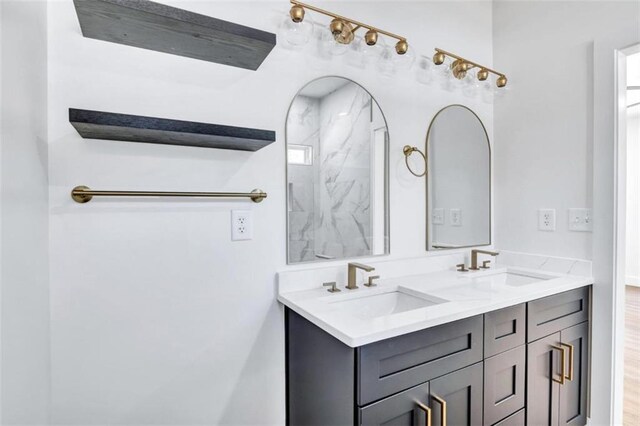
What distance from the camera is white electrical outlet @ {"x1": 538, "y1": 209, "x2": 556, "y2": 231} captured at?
6.07ft

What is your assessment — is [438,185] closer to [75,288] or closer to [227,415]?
[227,415]

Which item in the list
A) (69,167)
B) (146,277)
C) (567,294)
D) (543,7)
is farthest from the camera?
(543,7)

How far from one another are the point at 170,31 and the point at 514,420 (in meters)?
1.92

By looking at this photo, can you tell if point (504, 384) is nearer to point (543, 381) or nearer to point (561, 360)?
point (543, 381)

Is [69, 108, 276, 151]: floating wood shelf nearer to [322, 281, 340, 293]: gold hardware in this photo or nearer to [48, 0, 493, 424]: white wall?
[48, 0, 493, 424]: white wall

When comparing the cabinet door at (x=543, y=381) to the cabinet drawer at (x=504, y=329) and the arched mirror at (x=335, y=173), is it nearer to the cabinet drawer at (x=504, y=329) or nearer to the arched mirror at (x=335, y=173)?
the cabinet drawer at (x=504, y=329)

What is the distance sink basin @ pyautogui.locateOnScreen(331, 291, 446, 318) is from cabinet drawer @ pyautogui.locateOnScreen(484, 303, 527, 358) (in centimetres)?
22

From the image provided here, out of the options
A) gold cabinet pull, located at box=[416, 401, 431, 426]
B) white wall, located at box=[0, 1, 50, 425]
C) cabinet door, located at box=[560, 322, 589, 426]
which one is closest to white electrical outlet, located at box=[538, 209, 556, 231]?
cabinet door, located at box=[560, 322, 589, 426]

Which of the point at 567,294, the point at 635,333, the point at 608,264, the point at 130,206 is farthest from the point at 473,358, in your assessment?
the point at 635,333

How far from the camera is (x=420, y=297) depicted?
1.43m

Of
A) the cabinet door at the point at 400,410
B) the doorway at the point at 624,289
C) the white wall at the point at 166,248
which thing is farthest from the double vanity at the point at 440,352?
the white wall at the point at 166,248

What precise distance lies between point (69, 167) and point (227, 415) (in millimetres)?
1066

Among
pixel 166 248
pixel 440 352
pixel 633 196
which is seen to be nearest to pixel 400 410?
pixel 440 352

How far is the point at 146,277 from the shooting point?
1.19 meters
